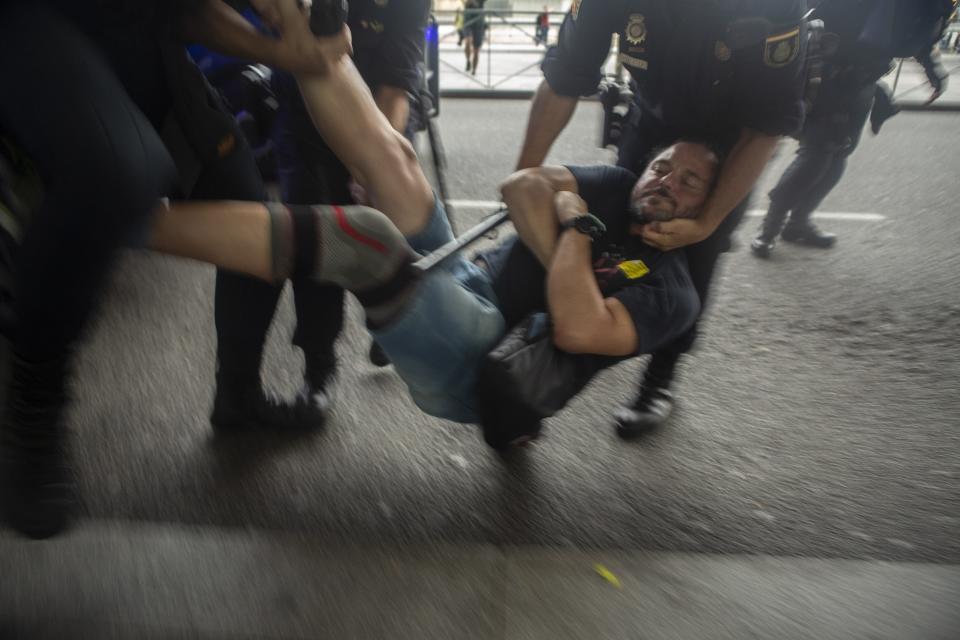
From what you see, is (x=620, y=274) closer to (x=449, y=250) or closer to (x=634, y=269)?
(x=634, y=269)

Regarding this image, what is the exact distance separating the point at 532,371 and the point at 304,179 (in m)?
0.78

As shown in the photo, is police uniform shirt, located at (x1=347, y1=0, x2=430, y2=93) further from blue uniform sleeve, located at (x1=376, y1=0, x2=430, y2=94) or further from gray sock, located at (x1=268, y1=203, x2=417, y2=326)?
gray sock, located at (x1=268, y1=203, x2=417, y2=326)

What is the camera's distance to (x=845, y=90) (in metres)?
2.70

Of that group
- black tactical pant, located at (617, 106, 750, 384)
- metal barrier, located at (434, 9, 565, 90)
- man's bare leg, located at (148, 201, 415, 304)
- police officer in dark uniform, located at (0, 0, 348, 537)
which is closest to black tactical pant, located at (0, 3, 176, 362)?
police officer in dark uniform, located at (0, 0, 348, 537)

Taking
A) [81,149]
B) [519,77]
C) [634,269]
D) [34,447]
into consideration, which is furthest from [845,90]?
[519,77]

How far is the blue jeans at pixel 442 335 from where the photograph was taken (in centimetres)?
→ 133

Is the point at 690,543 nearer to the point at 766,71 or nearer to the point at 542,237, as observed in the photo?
the point at 542,237

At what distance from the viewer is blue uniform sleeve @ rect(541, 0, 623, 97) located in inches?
68.4

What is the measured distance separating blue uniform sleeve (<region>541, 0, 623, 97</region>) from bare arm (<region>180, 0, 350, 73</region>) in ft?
2.51

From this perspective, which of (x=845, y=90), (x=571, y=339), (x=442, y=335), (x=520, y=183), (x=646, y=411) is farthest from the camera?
(x=845, y=90)

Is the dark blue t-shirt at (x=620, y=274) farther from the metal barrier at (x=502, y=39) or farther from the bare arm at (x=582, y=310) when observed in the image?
the metal barrier at (x=502, y=39)

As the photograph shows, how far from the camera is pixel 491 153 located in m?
4.99

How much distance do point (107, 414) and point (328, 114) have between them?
3.60ft

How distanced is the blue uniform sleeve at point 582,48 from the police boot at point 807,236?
193 cm
